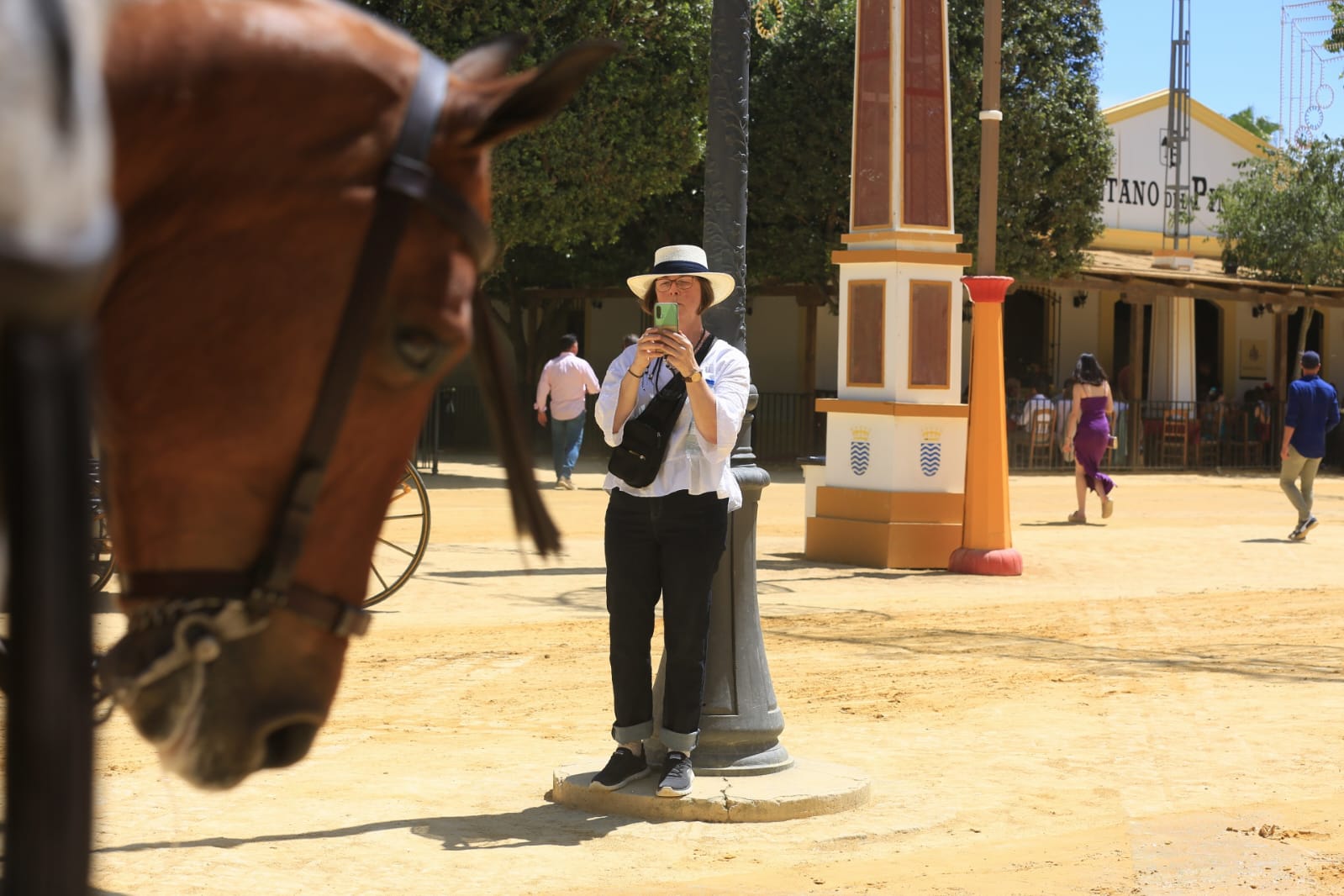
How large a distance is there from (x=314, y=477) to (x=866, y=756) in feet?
18.4

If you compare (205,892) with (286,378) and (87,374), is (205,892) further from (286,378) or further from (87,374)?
(87,374)

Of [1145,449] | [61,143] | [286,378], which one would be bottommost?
[1145,449]

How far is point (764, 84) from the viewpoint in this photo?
25688 millimetres

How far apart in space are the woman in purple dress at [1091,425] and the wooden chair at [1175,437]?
12.3 m

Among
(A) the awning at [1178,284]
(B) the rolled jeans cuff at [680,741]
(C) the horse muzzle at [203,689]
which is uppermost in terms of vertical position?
(A) the awning at [1178,284]

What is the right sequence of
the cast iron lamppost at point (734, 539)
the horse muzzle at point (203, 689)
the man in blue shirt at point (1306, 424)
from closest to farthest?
the horse muzzle at point (203, 689)
the cast iron lamppost at point (734, 539)
the man in blue shirt at point (1306, 424)

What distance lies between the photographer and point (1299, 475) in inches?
678

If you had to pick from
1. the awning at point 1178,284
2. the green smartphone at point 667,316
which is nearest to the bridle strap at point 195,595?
the green smartphone at point 667,316

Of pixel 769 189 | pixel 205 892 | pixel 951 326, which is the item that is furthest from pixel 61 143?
pixel 769 189

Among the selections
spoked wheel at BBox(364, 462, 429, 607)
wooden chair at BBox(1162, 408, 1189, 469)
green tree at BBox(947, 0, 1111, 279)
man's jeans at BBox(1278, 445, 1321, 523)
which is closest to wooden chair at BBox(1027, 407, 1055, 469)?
green tree at BBox(947, 0, 1111, 279)

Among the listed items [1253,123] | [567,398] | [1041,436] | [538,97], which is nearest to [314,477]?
[538,97]

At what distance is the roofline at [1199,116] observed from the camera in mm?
35219

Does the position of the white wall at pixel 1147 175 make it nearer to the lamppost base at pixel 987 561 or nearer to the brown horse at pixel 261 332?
the lamppost base at pixel 987 561

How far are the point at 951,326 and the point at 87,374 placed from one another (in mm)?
12910
